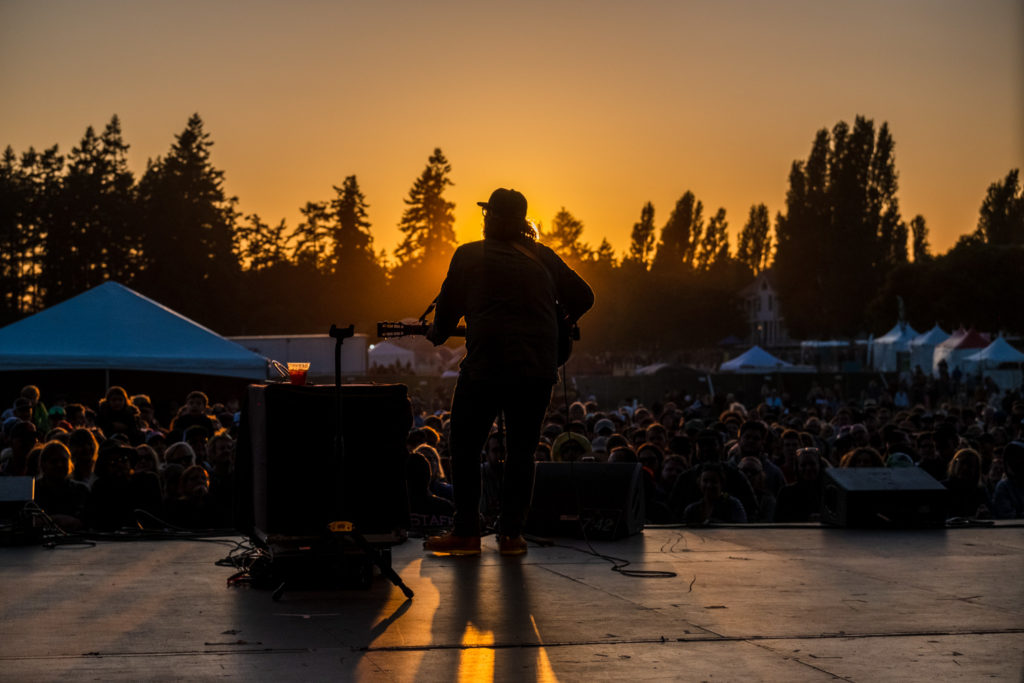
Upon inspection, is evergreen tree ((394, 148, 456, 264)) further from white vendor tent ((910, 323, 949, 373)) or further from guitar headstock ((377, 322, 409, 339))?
guitar headstock ((377, 322, 409, 339))

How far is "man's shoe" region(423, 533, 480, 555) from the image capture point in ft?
20.5

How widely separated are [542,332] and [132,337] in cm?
1879

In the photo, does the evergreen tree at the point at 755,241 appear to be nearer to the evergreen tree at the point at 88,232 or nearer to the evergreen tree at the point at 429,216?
the evergreen tree at the point at 429,216

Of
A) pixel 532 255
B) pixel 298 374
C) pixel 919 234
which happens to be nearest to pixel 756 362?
pixel 532 255

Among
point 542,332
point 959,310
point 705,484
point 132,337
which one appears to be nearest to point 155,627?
point 542,332

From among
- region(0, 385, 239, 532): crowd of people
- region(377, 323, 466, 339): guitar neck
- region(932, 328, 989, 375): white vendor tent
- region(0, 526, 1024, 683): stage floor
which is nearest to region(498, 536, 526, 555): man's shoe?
region(0, 526, 1024, 683): stage floor

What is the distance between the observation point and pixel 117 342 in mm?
23141

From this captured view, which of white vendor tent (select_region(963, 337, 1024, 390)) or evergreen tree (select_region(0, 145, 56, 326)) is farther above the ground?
evergreen tree (select_region(0, 145, 56, 326))

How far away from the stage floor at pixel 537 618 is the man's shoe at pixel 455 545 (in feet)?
0.20

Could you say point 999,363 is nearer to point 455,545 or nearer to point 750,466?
point 750,466

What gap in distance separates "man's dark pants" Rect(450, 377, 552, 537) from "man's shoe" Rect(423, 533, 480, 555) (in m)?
0.04

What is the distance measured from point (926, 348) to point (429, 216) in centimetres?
5210

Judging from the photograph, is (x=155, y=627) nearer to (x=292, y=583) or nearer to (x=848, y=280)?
(x=292, y=583)

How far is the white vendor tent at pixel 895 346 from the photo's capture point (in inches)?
2391
